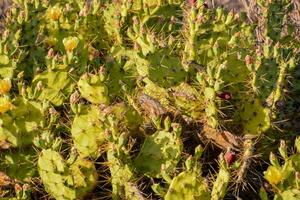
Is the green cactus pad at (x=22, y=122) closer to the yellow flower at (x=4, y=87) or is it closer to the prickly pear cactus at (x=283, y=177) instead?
the yellow flower at (x=4, y=87)

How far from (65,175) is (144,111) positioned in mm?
704

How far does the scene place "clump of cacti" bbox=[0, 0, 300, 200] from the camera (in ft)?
10.7

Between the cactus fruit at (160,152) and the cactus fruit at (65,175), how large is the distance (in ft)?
0.90

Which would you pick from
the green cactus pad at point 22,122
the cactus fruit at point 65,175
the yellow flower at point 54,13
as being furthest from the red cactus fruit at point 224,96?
the yellow flower at point 54,13

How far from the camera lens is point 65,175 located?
324 cm

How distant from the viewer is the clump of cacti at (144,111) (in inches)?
128

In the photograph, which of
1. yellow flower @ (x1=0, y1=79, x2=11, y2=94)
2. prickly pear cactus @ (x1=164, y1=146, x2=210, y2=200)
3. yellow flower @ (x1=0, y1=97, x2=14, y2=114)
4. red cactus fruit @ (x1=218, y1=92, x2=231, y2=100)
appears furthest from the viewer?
red cactus fruit @ (x1=218, y1=92, x2=231, y2=100)

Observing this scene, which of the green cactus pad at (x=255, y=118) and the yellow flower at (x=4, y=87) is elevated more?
the yellow flower at (x=4, y=87)

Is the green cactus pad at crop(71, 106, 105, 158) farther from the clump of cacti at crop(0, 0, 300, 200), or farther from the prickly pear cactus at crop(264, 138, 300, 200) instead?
the prickly pear cactus at crop(264, 138, 300, 200)

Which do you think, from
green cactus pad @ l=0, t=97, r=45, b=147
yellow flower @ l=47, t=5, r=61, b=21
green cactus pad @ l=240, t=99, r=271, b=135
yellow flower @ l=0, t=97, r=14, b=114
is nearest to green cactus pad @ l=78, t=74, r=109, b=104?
green cactus pad @ l=0, t=97, r=45, b=147

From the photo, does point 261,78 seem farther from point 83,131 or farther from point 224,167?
point 83,131

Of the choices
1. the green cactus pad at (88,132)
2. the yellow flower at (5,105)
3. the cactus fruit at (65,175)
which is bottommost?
the cactus fruit at (65,175)

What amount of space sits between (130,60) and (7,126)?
3.28ft

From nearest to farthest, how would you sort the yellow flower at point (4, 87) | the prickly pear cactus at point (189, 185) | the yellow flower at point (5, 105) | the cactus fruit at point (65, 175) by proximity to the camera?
1. the prickly pear cactus at point (189, 185)
2. the cactus fruit at point (65, 175)
3. the yellow flower at point (5, 105)
4. the yellow flower at point (4, 87)
